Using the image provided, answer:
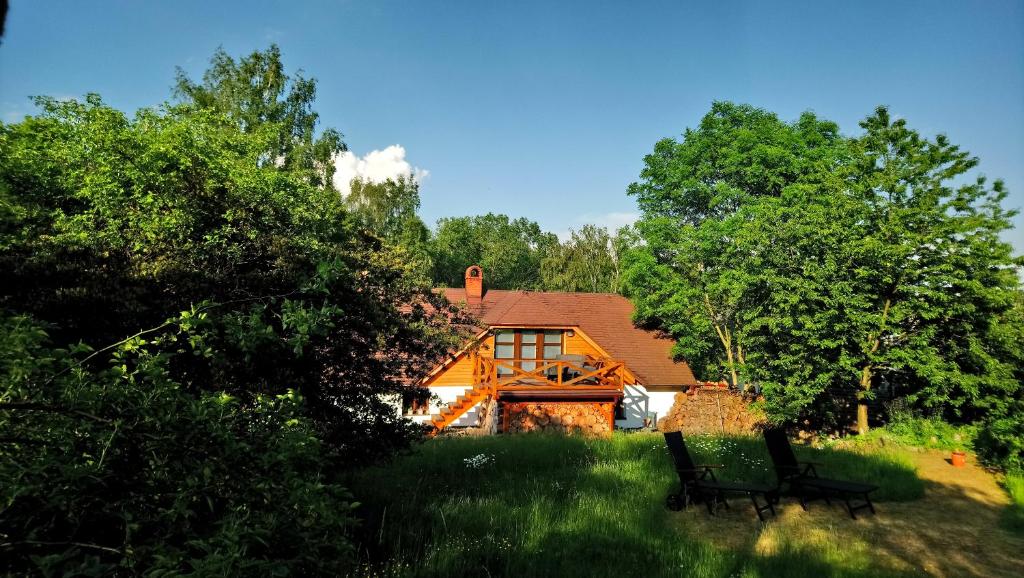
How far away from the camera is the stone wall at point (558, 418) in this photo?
19884mm

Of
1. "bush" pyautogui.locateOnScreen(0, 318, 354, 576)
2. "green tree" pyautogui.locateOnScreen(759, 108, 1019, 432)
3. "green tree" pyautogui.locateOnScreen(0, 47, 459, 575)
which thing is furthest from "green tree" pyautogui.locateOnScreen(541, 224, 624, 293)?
"bush" pyautogui.locateOnScreen(0, 318, 354, 576)

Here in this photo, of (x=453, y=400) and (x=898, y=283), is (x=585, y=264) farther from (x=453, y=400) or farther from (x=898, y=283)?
(x=898, y=283)

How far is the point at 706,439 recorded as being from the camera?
14.1 metres

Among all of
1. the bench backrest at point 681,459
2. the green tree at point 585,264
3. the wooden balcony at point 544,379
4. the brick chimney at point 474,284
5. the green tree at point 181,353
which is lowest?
the bench backrest at point 681,459

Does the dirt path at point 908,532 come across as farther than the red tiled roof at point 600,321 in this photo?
No

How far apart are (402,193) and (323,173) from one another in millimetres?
12168

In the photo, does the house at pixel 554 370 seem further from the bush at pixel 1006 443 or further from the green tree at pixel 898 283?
the bush at pixel 1006 443

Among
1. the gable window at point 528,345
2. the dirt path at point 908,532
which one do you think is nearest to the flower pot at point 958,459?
the dirt path at point 908,532

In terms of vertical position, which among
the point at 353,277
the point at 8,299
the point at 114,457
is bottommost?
the point at 114,457

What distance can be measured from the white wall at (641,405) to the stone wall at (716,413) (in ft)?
7.18

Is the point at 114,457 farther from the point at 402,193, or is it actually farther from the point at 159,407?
the point at 402,193

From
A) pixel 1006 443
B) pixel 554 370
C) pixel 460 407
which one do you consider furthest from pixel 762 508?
pixel 554 370

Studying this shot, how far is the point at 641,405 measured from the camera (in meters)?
24.2

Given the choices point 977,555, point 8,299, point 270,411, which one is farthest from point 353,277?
point 977,555
